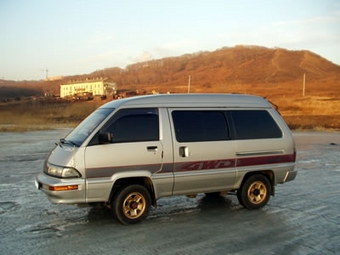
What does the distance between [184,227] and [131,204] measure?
3.07 feet

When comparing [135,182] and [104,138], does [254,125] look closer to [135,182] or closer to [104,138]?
[135,182]

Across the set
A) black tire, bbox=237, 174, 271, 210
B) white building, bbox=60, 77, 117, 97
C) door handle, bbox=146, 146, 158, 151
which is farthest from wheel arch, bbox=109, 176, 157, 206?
white building, bbox=60, 77, 117, 97

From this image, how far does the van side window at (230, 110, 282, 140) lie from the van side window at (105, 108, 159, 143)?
1.63m

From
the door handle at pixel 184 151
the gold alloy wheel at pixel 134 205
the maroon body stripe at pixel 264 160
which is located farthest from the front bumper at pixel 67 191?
the maroon body stripe at pixel 264 160

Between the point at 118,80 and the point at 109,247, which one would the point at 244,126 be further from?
the point at 118,80

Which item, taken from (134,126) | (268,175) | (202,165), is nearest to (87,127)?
(134,126)

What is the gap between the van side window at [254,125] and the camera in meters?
7.80

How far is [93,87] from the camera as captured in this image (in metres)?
133

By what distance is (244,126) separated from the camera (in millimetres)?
7875

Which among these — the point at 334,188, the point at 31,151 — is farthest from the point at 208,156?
the point at 31,151

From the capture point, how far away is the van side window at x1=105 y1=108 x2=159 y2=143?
268 inches

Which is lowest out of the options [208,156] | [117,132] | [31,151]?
[31,151]

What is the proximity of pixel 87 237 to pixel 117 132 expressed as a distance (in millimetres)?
1696

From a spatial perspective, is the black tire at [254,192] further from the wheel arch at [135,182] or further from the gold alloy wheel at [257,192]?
the wheel arch at [135,182]
